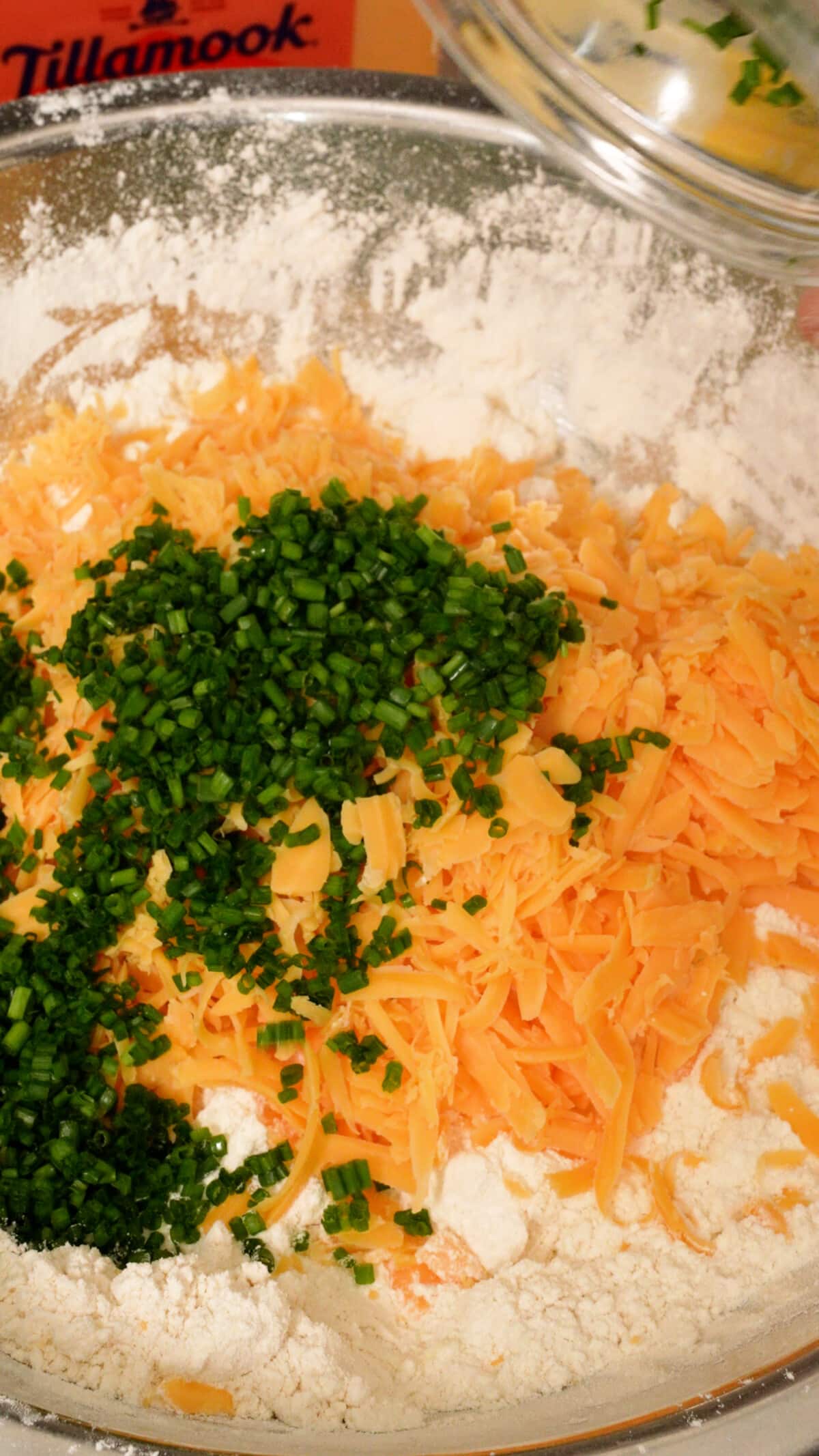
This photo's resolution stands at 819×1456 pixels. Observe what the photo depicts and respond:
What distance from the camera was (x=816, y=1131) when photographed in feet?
5.75

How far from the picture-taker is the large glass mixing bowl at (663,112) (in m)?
1.56

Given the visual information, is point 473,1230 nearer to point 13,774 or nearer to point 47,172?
point 13,774

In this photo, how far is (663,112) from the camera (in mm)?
1689

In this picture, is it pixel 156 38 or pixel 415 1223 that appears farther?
pixel 156 38

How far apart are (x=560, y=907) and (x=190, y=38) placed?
2941 millimetres

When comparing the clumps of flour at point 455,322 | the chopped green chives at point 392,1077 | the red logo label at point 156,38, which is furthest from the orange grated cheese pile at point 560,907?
the red logo label at point 156,38

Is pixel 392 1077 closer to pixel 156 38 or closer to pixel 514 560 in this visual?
pixel 514 560

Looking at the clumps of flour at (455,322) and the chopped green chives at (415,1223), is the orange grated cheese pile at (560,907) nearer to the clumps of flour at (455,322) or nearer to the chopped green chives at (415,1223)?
the chopped green chives at (415,1223)

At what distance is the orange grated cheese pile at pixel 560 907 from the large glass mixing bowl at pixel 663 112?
65 cm

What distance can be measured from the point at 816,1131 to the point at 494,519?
4.30ft

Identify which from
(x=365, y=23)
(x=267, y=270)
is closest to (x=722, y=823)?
(x=267, y=270)

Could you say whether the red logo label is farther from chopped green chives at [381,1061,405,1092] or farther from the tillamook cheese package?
chopped green chives at [381,1061,405,1092]

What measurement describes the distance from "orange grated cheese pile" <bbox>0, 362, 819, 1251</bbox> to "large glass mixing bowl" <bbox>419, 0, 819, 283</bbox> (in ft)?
2.14

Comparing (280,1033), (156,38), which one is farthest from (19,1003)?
(156,38)
